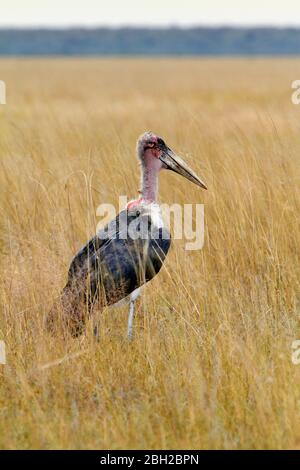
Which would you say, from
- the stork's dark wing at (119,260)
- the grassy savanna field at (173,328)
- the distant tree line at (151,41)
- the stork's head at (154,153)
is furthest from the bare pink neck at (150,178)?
the distant tree line at (151,41)

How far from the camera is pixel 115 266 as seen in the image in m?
4.35

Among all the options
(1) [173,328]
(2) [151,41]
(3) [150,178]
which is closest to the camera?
(1) [173,328]

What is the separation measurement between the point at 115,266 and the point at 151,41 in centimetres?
12151

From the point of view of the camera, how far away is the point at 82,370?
404 cm

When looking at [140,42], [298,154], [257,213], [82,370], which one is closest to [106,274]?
[82,370]

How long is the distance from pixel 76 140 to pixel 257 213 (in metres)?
4.11

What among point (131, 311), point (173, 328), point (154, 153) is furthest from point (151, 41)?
point (173, 328)

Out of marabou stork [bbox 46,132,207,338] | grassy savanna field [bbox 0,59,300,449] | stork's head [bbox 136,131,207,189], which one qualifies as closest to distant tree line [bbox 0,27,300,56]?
grassy savanna field [bbox 0,59,300,449]

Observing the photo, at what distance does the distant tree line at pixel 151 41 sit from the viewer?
119 m

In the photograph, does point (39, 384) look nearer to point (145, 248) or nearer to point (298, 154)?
point (145, 248)

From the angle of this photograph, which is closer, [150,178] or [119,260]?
[119,260]

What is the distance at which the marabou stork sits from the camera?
4.27 m

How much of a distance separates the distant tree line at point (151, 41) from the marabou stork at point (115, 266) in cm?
11437

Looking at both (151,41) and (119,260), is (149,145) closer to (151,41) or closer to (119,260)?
(119,260)
